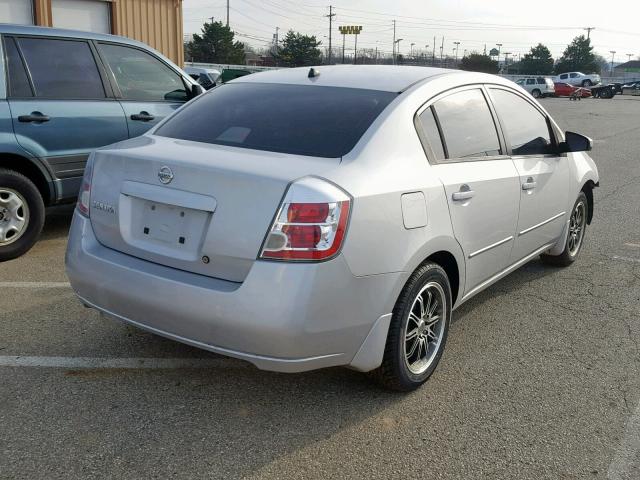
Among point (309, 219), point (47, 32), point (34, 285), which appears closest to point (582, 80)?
point (47, 32)

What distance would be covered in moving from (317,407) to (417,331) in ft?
2.13

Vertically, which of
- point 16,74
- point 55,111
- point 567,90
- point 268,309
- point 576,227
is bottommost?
point 576,227

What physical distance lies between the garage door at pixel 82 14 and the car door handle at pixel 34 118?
8.11 meters

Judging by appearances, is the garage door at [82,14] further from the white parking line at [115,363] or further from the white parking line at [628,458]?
the white parking line at [628,458]

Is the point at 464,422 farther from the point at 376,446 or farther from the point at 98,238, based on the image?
the point at 98,238

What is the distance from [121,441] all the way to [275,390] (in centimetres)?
83

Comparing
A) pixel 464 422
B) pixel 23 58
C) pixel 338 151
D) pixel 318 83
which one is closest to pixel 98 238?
pixel 338 151

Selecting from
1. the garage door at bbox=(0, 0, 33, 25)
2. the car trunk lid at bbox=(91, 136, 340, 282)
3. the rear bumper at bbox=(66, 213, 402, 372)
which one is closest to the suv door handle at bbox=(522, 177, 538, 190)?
the rear bumper at bbox=(66, 213, 402, 372)

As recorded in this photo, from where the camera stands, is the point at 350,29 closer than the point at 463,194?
No

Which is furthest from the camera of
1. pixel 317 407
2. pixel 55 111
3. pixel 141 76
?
pixel 141 76

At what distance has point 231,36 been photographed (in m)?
77.1

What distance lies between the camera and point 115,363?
3.66 meters

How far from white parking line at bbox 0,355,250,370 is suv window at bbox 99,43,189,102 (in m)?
3.37

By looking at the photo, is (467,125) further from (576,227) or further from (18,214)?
(18,214)
